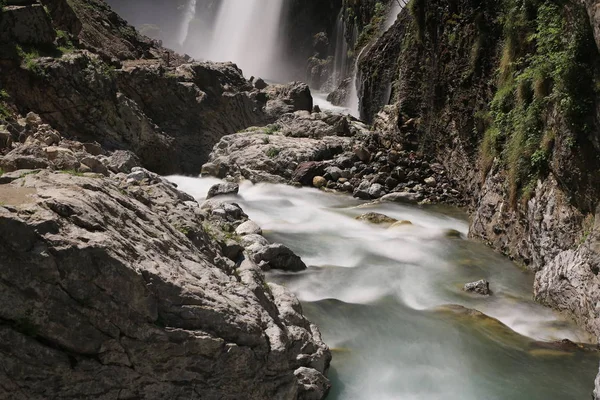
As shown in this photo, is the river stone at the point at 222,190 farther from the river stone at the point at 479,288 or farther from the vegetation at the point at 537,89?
the river stone at the point at 479,288

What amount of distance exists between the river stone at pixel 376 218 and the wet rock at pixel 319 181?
5040 mm

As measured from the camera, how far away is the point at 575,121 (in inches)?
289

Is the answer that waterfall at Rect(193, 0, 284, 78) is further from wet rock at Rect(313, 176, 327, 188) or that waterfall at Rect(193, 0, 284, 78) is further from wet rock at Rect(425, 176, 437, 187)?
wet rock at Rect(425, 176, 437, 187)

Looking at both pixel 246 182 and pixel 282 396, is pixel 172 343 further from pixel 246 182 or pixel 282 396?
pixel 246 182

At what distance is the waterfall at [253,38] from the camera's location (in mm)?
60281

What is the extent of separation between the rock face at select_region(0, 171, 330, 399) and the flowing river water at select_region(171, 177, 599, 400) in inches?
66.8

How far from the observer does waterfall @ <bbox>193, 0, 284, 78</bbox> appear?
60281mm

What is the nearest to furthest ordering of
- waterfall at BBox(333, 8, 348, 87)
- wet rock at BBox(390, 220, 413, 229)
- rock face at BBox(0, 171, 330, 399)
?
rock face at BBox(0, 171, 330, 399), wet rock at BBox(390, 220, 413, 229), waterfall at BBox(333, 8, 348, 87)

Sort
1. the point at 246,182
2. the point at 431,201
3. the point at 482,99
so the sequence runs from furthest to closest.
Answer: the point at 246,182 → the point at 431,201 → the point at 482,99

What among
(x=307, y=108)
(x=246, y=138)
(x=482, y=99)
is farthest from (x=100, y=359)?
(x=307, y=108)

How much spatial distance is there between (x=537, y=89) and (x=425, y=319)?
5.16 meters

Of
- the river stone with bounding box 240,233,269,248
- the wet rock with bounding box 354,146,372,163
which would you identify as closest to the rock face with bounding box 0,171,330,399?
the river stone with bounding box 240,233,269,248

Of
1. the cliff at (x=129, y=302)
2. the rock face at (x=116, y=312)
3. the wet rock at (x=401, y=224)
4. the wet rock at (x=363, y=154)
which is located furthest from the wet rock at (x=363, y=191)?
the rock face at (x=116, y=312)

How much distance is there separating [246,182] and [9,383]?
15.7 metres
